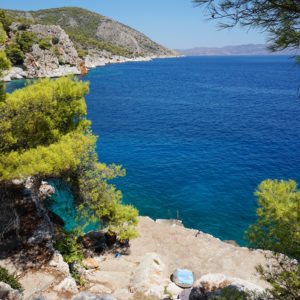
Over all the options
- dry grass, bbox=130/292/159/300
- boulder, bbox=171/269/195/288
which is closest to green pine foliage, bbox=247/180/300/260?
dry grass, bbox=130/292/159/300

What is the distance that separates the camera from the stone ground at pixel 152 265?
53.3 feet

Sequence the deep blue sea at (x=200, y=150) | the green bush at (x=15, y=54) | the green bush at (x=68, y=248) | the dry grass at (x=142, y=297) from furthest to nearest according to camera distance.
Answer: the green bush at (x=15, y=54) < the deep blue sea at (x=200, y=150) < the green bush at (x=68, y=248) < the dry grass at (x=142, y=297)

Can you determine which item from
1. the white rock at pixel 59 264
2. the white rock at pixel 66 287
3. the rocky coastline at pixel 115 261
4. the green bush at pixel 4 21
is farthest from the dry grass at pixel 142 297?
the green bush at pixel 4 21

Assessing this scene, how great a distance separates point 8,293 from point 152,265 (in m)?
9.17

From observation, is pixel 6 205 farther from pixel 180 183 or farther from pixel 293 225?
pixel 180 183

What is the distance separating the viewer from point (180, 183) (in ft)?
116

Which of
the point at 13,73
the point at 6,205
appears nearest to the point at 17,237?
the point at 6,205

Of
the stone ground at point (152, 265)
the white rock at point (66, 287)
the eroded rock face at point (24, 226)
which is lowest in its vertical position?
the stone ground at point (152, 265)

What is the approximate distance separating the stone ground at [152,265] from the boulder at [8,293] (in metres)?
1.17

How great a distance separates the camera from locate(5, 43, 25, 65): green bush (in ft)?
340

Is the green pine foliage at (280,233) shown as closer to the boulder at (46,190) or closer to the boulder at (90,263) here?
the boulder at (90,263)

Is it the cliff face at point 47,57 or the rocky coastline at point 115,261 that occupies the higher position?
the cliff face at point 47,57

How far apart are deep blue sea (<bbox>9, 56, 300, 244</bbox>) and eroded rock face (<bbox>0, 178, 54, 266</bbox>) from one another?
12095 mm

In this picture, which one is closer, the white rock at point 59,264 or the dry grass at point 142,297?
the dry grass at point 142,297
